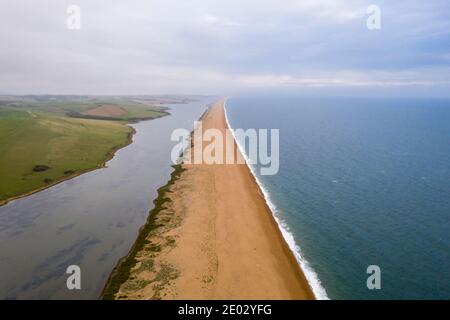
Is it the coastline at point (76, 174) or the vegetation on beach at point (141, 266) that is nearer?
the vegetation on beach at point (141, 266)

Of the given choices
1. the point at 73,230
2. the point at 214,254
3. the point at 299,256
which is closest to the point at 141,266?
the point at 214,254

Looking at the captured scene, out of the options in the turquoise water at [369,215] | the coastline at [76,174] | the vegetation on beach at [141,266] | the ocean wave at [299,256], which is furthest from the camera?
the coastline at [76,174]

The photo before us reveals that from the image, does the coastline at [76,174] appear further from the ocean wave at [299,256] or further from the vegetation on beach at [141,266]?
the ocean wave at [299,256]

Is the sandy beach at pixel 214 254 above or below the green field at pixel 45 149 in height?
below

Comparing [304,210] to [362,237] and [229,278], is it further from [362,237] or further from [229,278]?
[229,278]

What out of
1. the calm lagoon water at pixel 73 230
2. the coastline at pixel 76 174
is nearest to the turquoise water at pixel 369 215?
the calm lagoon water at pixel 73 230
